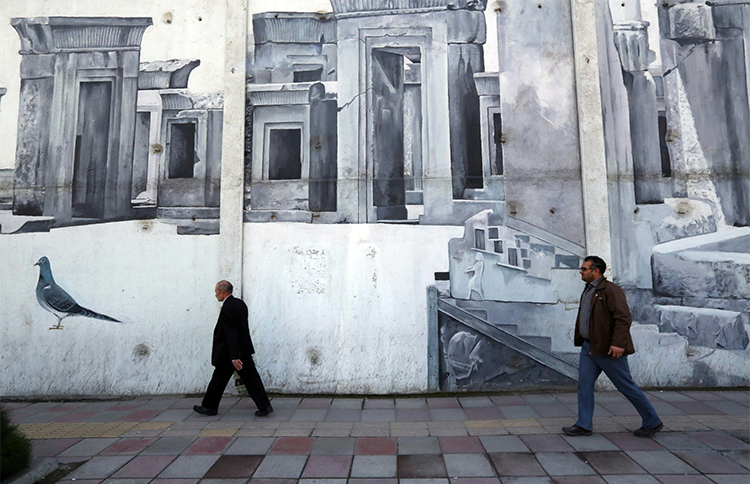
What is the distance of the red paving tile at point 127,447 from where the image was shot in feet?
12.9

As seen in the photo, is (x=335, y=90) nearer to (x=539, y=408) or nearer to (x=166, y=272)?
(x=166, y=272)

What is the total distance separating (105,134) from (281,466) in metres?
5.46

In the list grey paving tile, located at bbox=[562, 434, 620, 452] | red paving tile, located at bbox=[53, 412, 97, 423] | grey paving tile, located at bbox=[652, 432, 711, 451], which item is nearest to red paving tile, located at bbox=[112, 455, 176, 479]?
red paving tile, located at bbox=[53, 412, 97, 423]

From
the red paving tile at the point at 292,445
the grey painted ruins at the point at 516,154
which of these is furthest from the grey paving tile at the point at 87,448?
the grey painted ruins at the point at 516,154

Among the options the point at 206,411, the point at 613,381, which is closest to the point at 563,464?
the point at 613,381

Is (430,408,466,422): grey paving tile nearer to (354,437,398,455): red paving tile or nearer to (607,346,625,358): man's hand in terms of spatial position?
(354,437,398,455): red paving tile

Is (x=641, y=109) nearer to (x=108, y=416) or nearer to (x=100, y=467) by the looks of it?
(x=100, y=467)

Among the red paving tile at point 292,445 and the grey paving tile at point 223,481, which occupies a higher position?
the red paving tile at point 292,445

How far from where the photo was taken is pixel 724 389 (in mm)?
5719

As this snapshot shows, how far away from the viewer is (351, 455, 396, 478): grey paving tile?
3.45 m

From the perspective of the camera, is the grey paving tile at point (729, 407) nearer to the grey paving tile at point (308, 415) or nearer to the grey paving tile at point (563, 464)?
the grey paving tile at point (563, 464)

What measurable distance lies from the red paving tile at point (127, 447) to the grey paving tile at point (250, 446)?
2.71 feet

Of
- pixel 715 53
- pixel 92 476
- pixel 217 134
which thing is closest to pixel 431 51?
pixel 217 134

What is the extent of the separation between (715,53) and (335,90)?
5412 mm
